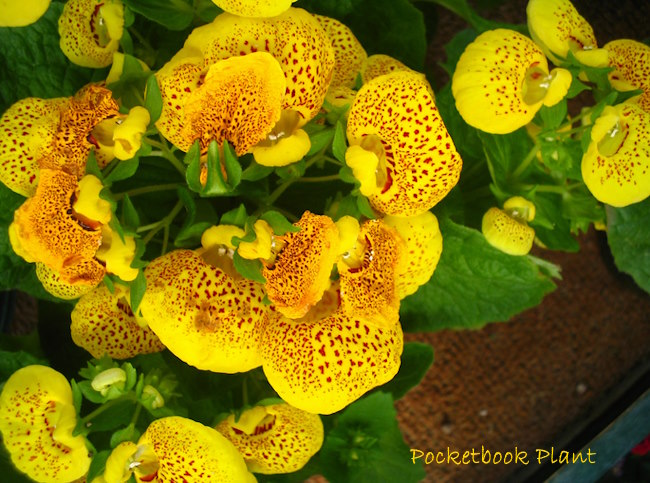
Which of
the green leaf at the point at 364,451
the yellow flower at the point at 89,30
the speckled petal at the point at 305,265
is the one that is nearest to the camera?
the speckled petal at the point at 305,265

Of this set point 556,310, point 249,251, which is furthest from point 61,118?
point 556,310

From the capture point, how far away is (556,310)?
107 centimetres

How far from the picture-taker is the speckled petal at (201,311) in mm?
488

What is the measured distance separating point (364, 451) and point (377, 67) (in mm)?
361

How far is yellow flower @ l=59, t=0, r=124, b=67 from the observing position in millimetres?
560

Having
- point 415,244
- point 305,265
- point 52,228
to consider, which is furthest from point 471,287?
point 52,228

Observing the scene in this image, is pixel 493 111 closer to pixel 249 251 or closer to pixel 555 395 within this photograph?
pixel 249 251

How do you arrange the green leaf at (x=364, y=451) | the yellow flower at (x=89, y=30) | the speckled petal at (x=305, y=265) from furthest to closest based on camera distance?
the green leaf at (x=364, y=451)
the yellow flower at (x=89, y=30)
the speckled petal at (x=305, y=265)

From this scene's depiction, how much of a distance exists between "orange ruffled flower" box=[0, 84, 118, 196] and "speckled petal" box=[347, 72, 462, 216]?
0.17m

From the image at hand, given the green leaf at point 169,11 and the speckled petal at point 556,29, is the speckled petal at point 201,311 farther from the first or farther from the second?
the speckled petal at point 556,29

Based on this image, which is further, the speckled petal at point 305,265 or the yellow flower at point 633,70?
the yellow flower at point 633,70

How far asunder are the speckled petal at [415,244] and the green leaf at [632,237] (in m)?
0.25

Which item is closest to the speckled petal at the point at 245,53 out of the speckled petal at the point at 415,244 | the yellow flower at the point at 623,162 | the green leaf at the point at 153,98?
the green leaf at the point at 153,98

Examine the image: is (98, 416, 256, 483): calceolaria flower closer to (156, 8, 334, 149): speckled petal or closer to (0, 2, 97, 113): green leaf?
(156, 8, 334, 149): speckled petal
